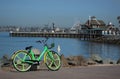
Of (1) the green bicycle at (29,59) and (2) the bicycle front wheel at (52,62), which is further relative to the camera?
(2) the bicycle front wheel at (52,62)

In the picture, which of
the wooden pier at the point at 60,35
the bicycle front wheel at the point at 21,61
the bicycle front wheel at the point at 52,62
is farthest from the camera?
the wooden pier at the point at 60,35

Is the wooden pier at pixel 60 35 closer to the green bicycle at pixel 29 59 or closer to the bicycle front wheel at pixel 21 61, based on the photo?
the green bicycle at pixel 29 59

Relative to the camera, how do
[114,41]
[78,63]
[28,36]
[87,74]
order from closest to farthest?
[87,74]
[78,63]
[114,41]
[28,36]

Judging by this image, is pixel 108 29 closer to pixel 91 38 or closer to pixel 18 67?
pixel 91 38

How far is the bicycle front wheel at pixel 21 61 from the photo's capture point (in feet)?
33.7

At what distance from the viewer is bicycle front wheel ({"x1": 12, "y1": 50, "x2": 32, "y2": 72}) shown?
33.7 feet

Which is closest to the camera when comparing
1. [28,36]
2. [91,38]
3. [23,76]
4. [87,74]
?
[23,76]

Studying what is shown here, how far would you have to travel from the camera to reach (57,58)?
426 inches

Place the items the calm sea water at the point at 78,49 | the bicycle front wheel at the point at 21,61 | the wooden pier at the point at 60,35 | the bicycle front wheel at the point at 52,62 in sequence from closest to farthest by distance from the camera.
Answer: the bicycle front wheel at the point at 21,61, the bicycle front wheel at the point at 52,62, the calm sea water at the point at 78,49, the wooden pier at the point at 60,35

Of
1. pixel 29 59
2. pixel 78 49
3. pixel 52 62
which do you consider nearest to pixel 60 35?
pixel 78 49

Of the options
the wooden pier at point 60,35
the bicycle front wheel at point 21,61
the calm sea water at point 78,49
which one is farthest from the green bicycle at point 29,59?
the wooden pier at point 60,35

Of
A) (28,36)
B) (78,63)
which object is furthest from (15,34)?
(78,63)

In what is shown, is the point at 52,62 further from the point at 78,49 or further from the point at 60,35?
the point at 60,35

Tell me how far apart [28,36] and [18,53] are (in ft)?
561
